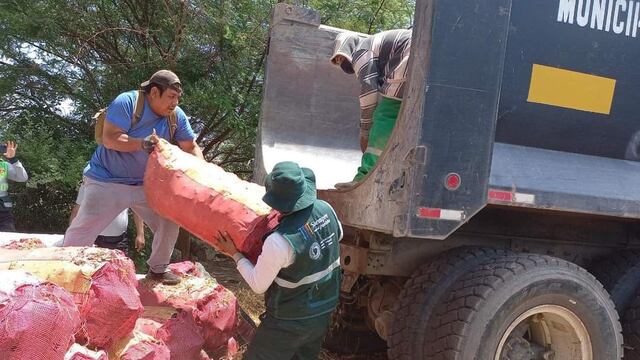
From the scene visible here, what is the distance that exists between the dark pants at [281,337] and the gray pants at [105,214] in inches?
45.7

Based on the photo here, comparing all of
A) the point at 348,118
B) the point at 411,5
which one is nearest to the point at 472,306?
the point at 348,118

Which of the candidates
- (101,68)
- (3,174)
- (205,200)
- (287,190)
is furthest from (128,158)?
(101,68)

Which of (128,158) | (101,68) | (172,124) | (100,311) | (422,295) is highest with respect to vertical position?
(101,68)

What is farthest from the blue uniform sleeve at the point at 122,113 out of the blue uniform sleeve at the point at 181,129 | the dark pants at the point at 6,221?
the dark pants at the point at 6,221

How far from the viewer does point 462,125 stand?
10.0ft

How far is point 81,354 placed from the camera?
111 inches

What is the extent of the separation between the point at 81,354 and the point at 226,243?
909 millimetres

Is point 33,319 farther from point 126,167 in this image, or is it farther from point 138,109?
point 138,109

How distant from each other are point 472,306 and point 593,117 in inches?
55.0

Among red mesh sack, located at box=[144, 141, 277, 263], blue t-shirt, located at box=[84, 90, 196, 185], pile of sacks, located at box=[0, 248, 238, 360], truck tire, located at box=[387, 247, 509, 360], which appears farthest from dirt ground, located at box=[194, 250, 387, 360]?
blue t-shirt, located at box=[84, 90, 196, 185]

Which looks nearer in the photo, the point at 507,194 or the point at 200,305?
the point at 507,194

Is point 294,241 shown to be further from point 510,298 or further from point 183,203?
point 510,298

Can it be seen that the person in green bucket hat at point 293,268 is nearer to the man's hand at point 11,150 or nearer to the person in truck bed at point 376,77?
the person in truck bed at point 376,77

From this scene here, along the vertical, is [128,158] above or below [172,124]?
below
